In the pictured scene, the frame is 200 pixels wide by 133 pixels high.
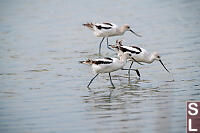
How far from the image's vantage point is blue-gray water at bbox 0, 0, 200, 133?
7.77 meters

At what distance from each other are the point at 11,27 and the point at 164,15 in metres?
5.17

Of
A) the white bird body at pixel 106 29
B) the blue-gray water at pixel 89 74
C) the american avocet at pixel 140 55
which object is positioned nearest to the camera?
the blue-gray water at pixel 89 74

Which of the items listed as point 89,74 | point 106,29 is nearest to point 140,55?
point 89,74

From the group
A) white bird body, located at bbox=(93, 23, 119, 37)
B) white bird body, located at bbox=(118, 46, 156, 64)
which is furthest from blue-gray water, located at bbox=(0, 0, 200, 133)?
white bird body, located at bbox=(93, 23, 119, 37)

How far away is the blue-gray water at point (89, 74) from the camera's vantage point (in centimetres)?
777

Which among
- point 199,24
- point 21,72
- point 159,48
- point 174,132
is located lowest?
point 174,132

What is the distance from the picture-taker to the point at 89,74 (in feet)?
36.0

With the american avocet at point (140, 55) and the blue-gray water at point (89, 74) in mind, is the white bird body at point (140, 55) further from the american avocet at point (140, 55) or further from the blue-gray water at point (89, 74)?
the blue-gray water at point (89, 74)

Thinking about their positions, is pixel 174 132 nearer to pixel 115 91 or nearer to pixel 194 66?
pixel 115 91

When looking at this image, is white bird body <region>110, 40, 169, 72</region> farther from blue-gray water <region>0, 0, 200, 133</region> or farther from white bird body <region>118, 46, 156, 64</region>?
blue-gray water <region>0, 0, 200, 133</region>

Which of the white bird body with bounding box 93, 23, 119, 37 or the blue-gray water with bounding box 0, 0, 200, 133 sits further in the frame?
the white bird body with bounding box 93, 23, 119, 37

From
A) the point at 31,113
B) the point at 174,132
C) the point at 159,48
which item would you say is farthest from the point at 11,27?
the point at 174,132

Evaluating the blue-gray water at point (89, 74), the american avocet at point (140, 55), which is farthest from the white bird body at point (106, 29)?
the american avocet at point (140, 55)

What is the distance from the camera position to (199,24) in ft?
51.8
